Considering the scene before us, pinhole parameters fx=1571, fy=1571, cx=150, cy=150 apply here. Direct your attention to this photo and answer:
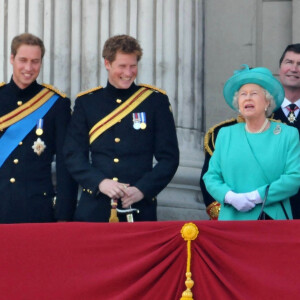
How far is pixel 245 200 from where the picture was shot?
7824mm

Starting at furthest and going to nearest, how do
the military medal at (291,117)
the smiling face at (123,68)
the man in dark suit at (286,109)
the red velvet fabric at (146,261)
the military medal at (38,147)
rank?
1. the military medal at (291,117)
2. the man in dark suit at (286,109)
3. the military medal at (38,147)
4. the smiling face at (123,68)
5. the red velvet fabric at (146,261)

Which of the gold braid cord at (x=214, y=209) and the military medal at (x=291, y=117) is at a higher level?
the military medal at (x=291, y=117)

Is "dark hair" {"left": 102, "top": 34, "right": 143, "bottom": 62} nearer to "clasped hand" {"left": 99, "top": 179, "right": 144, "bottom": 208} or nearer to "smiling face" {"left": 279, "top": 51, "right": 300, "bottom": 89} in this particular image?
"clasped hand" {"left": 99, "top": 179, "right": 144, "bottom": 208}

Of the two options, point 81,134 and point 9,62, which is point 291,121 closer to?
point 81,134

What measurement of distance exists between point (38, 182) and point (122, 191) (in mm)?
595

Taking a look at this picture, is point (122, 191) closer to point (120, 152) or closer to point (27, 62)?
point (120, 152)

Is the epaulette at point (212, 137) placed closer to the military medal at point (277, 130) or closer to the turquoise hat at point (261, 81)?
the turquoise hat at point (261, 81)

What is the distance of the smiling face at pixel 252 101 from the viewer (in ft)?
26.4

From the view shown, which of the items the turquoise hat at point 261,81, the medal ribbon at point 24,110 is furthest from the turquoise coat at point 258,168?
the medal ribbon at point 24,110

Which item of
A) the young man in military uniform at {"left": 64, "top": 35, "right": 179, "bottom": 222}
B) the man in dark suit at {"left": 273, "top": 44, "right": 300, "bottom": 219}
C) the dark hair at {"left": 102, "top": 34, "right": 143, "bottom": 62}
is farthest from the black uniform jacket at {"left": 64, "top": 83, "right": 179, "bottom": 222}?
the man in dark suit at {"left": 273, "top": 44, "right": 300, "bottom": 219}

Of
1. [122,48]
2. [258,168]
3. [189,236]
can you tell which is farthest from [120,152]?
[189,236]

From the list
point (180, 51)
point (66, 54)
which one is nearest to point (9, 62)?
point (66, 54)

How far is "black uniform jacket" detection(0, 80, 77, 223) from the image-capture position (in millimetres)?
8305

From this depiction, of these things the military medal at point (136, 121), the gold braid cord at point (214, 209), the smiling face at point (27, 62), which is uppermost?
the smiling face at point (27, 62)
